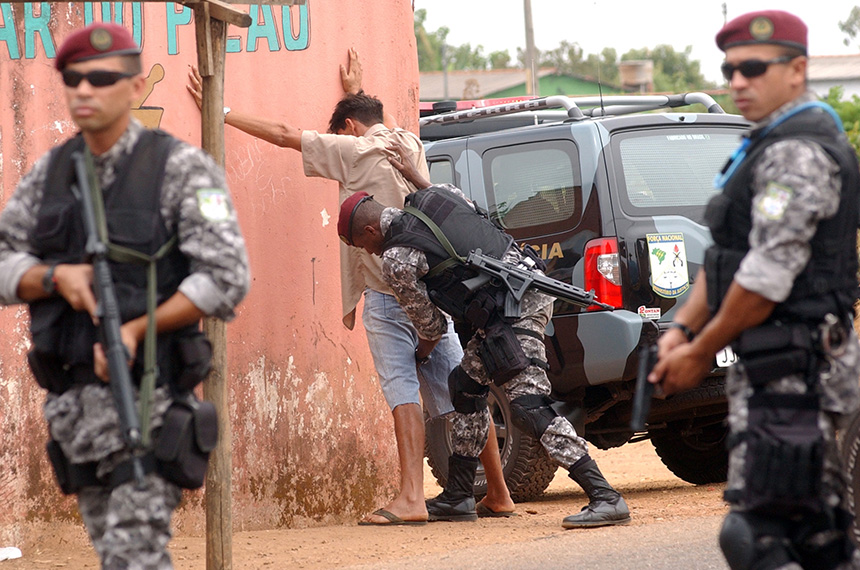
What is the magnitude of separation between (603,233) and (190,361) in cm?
374

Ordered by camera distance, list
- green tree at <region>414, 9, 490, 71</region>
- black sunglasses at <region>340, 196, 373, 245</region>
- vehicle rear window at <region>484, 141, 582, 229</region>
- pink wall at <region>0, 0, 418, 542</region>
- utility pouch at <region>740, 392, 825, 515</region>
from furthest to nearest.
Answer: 1. green tree at <region>414, 9, 490, 71</region>
2. vehicle rear window at <region>484, 141, 582, 229</region>
3. black sunglasses at <region>340, 196, 373, 245</region>
4. pink wall at <region>0, 0, 418, 542</region>
5. utility pouch at <region>740, 392, 825, 515</region>

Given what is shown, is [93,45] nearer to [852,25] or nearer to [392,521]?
[392,521]

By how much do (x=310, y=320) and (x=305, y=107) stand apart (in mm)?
1128

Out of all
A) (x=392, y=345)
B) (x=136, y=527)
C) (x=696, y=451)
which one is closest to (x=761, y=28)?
(x=136, y=527)

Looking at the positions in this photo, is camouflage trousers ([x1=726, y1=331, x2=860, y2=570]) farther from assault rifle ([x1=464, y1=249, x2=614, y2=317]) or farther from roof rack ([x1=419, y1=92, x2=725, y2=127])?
roof rack ([x1=419, y1=92, x2=725, y2=127])

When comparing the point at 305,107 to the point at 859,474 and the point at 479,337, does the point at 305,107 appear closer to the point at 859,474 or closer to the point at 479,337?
the point at 479,337

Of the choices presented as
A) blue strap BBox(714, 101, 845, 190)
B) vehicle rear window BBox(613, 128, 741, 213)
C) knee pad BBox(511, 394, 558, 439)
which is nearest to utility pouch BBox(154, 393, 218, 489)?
blue strap BBox(714, 101, 845, 190)

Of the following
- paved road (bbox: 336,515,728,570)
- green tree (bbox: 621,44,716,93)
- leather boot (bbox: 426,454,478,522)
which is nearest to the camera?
paved road (bbox: 336,515,728,570)

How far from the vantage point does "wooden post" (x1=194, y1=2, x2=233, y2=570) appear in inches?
187

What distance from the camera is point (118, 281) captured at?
3.26 m

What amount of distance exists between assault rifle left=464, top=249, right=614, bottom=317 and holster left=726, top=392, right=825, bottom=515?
282cm

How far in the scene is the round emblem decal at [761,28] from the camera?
10.7 ft

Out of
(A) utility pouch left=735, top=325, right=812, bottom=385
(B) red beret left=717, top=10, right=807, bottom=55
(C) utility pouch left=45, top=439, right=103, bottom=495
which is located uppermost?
(B) red beret left=717, top=10, right=807, bottom=55

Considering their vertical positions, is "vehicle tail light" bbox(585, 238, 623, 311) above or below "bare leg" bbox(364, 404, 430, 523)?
above
